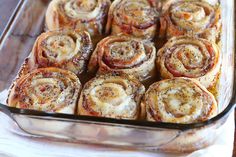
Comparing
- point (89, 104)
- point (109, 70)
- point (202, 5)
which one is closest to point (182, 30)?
point (202, 5)

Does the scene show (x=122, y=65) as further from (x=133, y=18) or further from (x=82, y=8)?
(x=82, y=8)

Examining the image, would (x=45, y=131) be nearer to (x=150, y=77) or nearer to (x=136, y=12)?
(x=150, y=77)

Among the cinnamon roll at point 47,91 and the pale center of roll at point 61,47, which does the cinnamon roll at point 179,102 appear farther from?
the pale center of roll at point 61,47

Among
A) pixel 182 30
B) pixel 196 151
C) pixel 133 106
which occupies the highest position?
pixel 182 30

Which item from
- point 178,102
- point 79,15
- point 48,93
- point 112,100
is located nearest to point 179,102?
point 178,102

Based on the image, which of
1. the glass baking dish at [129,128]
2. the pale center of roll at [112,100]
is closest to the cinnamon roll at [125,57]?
the pale center of roll at [112,100]

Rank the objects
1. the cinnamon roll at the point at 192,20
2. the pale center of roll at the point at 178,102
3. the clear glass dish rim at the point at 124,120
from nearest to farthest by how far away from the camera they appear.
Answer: the clear glass dish rim at the point at 124,120
the pale center of roll at the point at 178,102
the cinnamon roll at the point at 192,20

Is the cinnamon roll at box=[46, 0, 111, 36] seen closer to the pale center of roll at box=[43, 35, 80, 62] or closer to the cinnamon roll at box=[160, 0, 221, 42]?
the pale center of roll at box=[43, 35, 80, 62]
